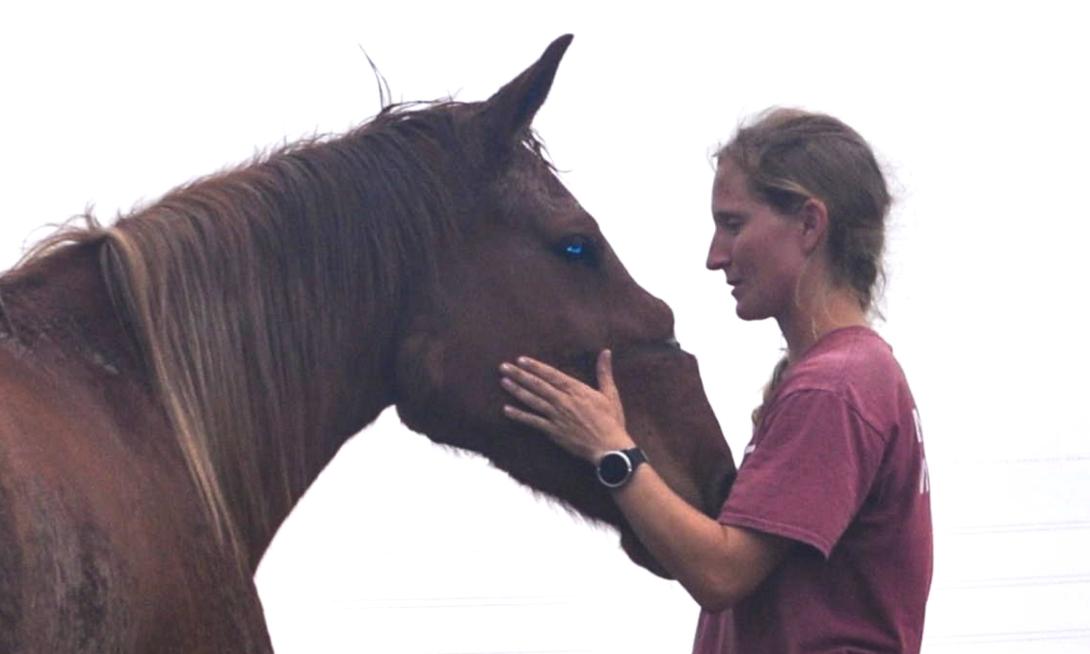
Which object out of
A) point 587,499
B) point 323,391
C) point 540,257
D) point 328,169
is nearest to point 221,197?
point 328,169

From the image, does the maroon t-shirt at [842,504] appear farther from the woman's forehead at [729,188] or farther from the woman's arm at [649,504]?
the woman's forehead at [729,188]

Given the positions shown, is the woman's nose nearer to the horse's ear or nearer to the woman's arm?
the woman's arm

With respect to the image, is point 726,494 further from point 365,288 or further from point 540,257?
Answer: point 365,288

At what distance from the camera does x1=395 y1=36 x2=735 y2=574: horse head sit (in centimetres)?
197

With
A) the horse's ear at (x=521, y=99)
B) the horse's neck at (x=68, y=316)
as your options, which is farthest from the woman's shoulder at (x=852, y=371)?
the horse's neck at (x=68, y=316)

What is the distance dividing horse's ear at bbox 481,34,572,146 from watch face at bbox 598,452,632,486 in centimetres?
42

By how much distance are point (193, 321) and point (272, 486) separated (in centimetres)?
22

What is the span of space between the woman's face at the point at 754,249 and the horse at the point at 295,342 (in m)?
0.14

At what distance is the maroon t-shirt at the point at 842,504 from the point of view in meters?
1.74

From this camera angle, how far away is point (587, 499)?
204 cm

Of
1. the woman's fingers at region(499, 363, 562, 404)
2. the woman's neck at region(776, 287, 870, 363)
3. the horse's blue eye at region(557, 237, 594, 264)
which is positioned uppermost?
the horse's blue eye at region(557, 237, 594, 264)

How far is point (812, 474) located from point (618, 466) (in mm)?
241

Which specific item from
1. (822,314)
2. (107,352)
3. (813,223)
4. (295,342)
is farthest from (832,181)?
(107,352)

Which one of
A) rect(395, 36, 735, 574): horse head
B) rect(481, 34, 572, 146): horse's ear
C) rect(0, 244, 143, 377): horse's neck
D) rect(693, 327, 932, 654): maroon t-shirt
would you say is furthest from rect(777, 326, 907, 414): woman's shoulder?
rect(0, 244, 143, 377): horse's neck
